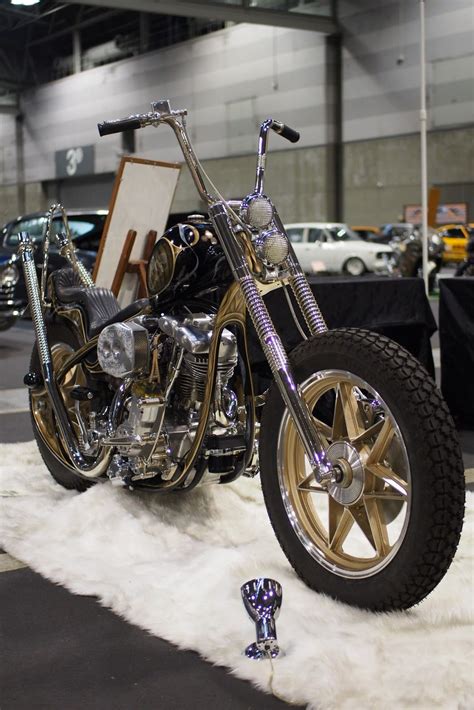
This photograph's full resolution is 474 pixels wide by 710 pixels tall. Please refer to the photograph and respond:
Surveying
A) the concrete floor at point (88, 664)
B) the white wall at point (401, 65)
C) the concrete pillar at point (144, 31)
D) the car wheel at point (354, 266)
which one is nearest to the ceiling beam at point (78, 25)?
the concrete pillar at point (144, 31)

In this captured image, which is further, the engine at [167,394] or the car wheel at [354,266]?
the car wheel at [354,266]

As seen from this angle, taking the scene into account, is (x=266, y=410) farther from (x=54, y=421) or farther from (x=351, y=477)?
(x=54, y=421)

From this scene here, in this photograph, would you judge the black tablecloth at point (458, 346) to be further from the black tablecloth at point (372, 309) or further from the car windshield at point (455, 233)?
the car windshield at point (455, 233)

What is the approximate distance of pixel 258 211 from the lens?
306 cm

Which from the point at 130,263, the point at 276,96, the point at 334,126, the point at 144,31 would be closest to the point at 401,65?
the point at 334,126

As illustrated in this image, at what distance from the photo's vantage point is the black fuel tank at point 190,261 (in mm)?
3295

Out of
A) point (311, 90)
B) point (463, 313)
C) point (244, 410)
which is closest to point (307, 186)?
point (311, 90)

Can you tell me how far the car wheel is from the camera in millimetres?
22828

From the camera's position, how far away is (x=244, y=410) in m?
3.35

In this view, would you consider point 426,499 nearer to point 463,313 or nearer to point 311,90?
point 463,313

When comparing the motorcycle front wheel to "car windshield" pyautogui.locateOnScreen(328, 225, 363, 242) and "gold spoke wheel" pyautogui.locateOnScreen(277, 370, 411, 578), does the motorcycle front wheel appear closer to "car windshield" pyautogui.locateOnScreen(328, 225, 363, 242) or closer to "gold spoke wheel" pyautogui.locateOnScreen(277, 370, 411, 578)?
"gold spoke wheel" pyautogui.locateOnScreen(277, 370, 411, 578)

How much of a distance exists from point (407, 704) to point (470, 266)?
1129 centimetres

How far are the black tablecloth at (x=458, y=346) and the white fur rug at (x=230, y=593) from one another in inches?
89.9

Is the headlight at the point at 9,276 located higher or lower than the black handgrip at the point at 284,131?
lower
